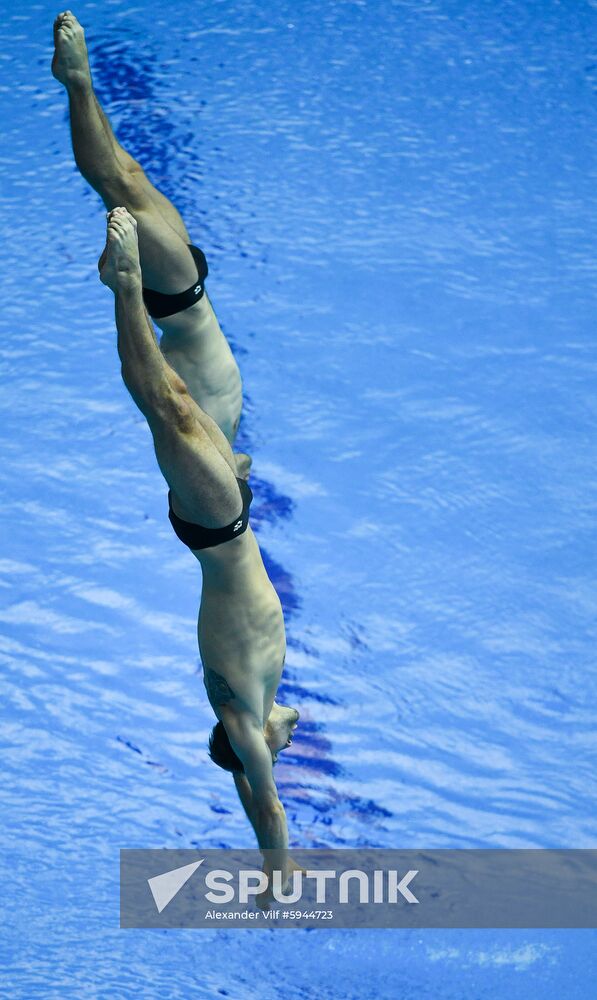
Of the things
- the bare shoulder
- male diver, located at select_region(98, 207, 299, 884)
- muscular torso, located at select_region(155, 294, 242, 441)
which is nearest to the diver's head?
male diver, located at select_region(98, 207, 299, 884)

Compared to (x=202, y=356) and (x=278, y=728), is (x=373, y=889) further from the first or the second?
(x=202, y=356)

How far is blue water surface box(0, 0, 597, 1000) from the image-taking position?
14.1ft

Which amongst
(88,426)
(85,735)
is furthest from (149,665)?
(88,426)

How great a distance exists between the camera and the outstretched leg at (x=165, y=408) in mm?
2463

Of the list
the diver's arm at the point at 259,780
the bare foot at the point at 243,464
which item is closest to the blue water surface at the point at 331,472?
the diver's arm at the point at 259,780

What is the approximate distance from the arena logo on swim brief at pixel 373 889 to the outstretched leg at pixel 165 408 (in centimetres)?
195

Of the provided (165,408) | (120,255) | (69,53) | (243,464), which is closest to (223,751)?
(243,464)

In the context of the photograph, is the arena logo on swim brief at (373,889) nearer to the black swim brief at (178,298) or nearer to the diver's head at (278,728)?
the diver's head at (278,728)

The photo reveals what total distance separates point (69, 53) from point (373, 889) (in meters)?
2.90

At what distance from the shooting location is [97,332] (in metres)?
5.99

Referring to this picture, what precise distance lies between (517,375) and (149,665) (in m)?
A: 2.22

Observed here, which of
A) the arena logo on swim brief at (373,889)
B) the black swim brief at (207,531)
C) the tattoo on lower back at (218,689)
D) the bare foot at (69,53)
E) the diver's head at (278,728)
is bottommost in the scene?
the arena logo on swim brief at (373,889)

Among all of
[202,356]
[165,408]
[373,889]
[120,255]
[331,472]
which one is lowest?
[373,889]

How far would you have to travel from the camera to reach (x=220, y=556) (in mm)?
2885
